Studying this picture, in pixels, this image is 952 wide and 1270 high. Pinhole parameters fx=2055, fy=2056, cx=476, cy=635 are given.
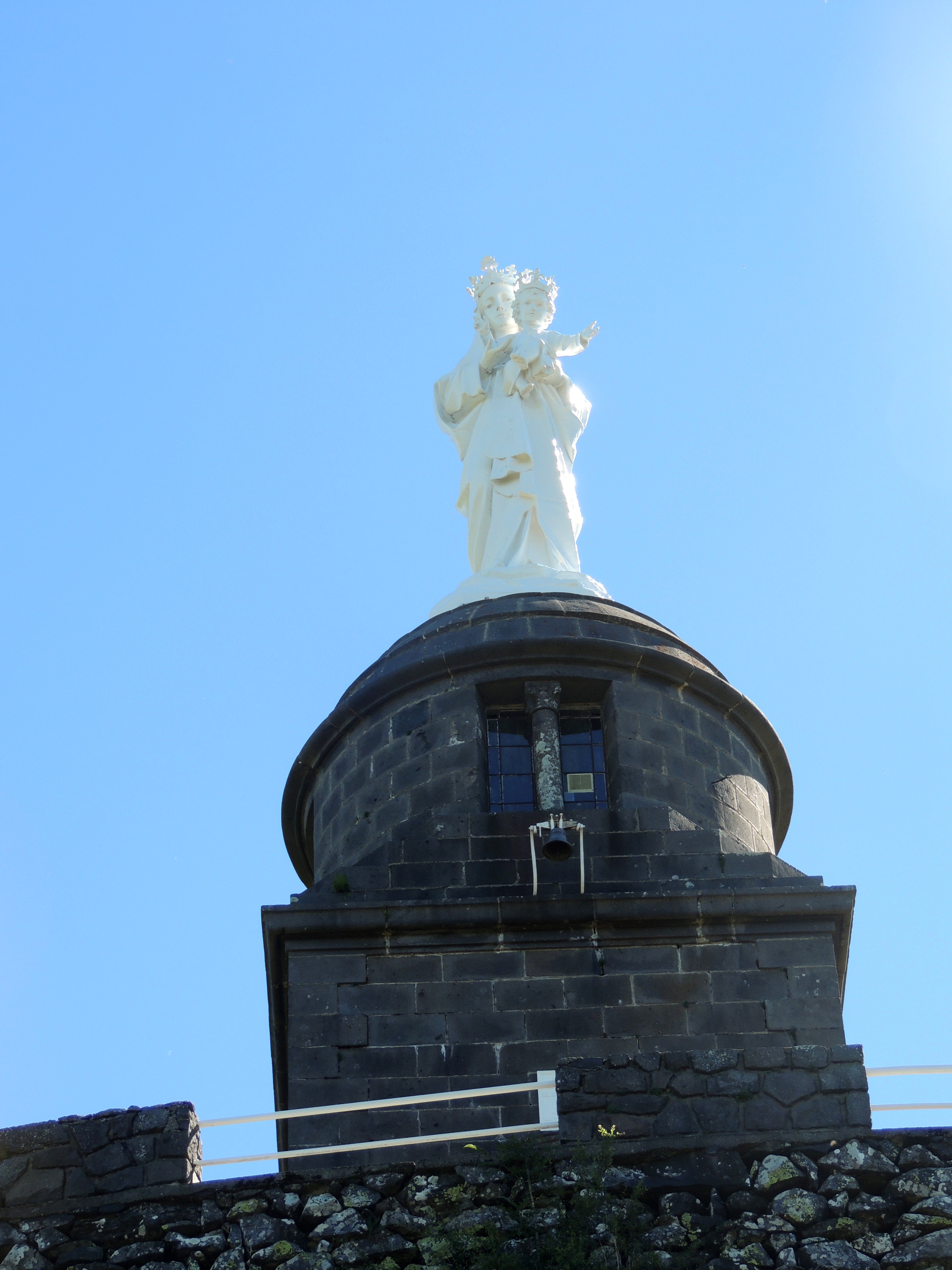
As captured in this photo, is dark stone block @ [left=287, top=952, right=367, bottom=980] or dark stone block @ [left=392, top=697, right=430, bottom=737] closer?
dark stone block @ [left=287, top=952, right=367, bottom=980]

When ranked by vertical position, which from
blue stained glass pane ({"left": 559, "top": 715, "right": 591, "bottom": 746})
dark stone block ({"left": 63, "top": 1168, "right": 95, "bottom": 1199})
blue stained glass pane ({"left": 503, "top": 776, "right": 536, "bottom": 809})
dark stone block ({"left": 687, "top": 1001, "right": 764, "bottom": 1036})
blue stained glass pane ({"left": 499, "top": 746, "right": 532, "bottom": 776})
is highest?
blue stained glass pane ({"left": 559, "top": 715, "right": 591, "bottom": 746})

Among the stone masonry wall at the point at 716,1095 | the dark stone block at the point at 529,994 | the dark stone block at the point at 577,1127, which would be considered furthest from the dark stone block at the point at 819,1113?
the dark stone block at the point at 529,994

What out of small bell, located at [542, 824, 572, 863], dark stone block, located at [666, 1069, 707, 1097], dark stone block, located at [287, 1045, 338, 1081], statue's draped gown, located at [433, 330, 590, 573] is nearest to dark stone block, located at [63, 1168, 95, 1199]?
dark stone block, located at [287, 1045, 338, 1081]

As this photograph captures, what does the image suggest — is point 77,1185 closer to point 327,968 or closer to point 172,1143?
point 172,1143

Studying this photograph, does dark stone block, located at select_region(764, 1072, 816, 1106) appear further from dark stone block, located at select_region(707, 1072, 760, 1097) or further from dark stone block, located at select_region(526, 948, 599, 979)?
dark stone block, located at select_region(526, 948, 599, 979)

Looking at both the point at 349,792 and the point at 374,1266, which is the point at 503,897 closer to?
the point at 349,792

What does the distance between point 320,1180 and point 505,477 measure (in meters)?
9.58

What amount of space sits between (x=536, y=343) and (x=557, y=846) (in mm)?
6933

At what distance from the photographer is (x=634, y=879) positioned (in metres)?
15.0

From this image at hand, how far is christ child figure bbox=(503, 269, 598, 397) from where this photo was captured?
2014 cm

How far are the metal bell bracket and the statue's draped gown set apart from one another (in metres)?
3.77

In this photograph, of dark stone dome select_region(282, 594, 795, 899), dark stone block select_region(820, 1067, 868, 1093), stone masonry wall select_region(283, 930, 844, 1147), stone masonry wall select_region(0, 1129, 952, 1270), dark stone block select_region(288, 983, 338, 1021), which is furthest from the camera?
dark stone dome select_region(282, 594, 795, 899)

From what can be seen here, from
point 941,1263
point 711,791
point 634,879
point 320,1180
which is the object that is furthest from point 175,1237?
point 711,791

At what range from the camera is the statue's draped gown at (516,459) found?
1895 cm
